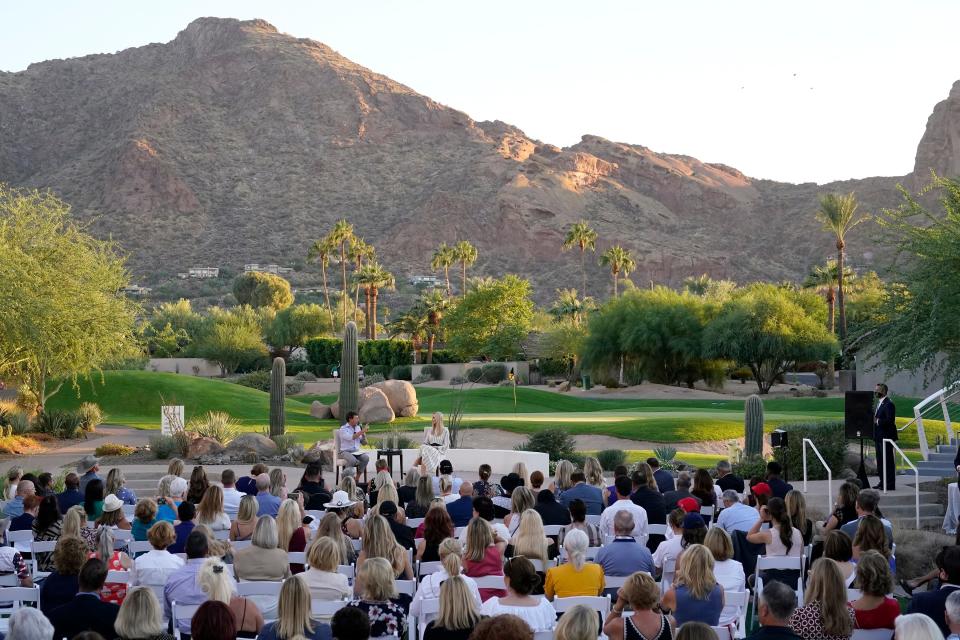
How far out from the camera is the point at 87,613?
743 cm

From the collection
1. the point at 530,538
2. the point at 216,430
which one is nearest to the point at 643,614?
the point at 530,538

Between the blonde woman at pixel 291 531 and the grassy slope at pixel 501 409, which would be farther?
the grassy slope at pixel 501 409

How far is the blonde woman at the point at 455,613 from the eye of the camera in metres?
7.30

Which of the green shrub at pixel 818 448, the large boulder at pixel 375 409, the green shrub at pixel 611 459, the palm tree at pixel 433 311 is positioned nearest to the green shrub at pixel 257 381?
the large boulder at pixel 375 409

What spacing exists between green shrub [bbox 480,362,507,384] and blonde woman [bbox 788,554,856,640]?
66060mm

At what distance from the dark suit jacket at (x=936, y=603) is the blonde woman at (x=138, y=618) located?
17.4 feet

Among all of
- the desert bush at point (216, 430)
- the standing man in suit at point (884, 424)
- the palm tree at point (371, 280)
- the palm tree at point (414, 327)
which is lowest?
the desert bush at point (216, 430)

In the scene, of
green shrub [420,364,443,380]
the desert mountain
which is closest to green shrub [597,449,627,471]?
green shrub [420,364,443,380]

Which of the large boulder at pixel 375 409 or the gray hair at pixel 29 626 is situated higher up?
the gray hair at pixel 29 626

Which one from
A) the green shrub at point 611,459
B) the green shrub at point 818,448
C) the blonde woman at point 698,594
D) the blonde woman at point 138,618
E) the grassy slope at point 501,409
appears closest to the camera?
the blonde woman at point 138,618

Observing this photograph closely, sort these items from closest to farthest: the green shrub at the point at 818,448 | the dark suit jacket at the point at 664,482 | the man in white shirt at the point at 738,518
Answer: the man in white shirt at the point at 738,518, the dark suit jacket at the point at 664,482, the green shrub at the point at 818,448

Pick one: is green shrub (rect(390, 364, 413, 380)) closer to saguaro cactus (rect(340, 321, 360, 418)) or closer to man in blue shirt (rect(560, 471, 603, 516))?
saguaro cactus (rect(340, 321, 360, 418))

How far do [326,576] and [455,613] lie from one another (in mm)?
1600

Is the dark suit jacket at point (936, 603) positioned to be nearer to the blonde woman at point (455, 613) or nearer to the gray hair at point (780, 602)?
the gray hair at point (780, 602)
